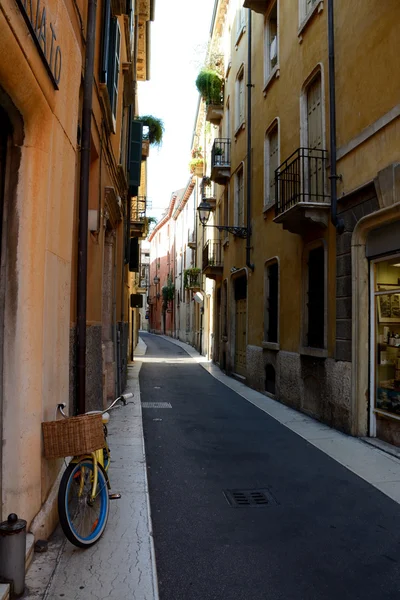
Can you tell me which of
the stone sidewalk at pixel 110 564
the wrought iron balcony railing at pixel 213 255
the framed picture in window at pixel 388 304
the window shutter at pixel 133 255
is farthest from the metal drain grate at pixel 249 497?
the wrought iron balcony railing at pixel 213 255

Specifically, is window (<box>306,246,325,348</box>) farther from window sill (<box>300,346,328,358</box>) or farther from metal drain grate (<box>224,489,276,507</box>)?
metal drain grate (<box>224,489,276,507</box>)

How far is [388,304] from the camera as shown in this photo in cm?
733

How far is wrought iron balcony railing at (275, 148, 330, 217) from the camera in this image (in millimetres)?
8852

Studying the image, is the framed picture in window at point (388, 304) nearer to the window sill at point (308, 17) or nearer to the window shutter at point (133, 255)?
the window sill at point (308, 17)

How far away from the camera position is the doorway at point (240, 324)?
15.4m

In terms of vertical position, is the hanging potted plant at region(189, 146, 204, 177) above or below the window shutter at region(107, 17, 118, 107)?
above

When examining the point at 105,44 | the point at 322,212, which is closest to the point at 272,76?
the point at 322,212

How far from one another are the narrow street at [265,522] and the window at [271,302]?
4.55 m

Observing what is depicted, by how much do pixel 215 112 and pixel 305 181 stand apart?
1203 cm

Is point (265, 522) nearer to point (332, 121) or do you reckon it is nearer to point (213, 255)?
point (332, 121)

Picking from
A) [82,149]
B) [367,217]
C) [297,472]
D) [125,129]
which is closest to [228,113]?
[125,129]

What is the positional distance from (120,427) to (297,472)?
3.29 m

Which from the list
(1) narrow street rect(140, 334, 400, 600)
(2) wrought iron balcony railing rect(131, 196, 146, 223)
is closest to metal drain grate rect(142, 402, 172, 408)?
(1) narrow street rect(140, 334, 400, 600)

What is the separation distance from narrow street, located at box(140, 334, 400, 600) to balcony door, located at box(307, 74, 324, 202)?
14.9ft
